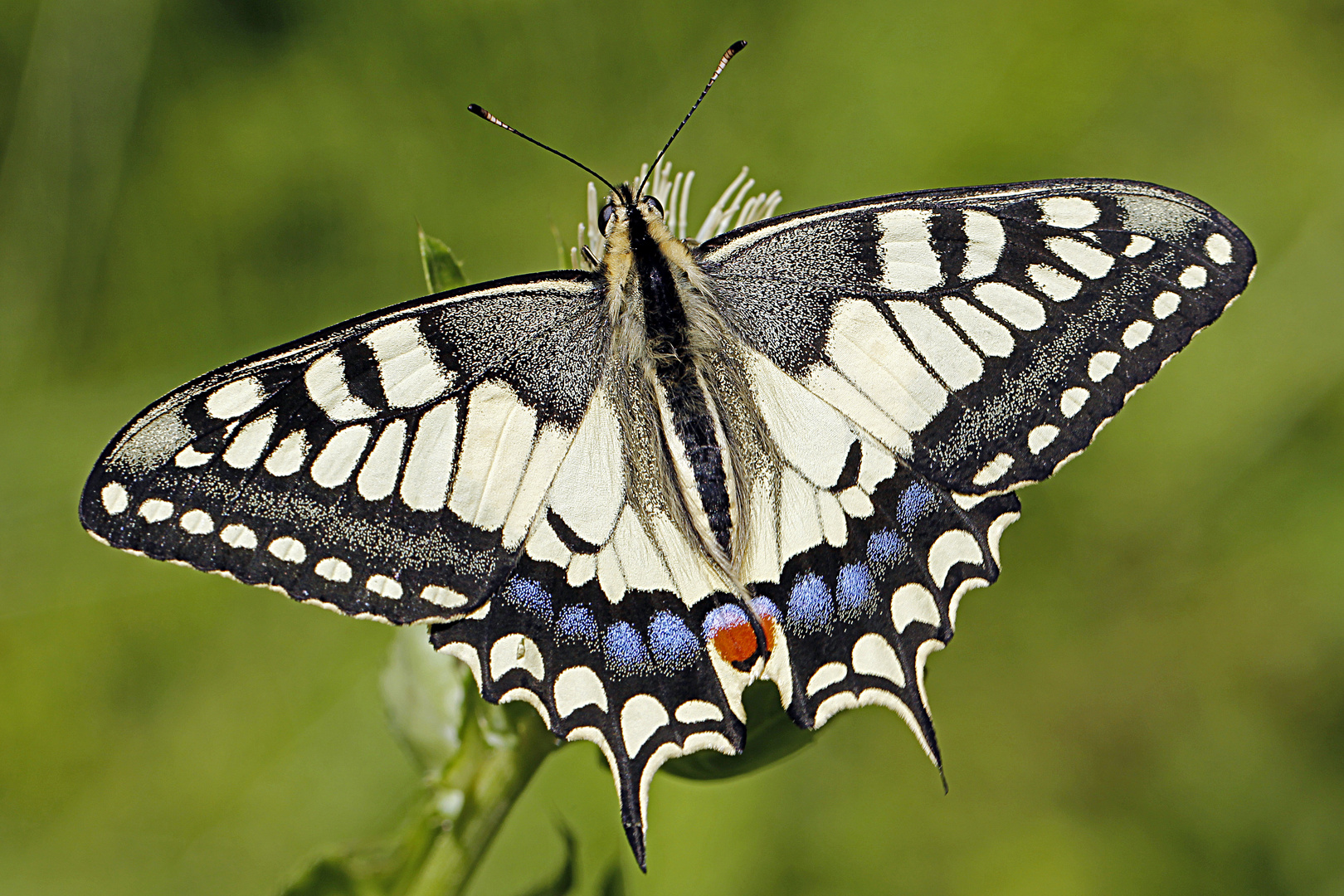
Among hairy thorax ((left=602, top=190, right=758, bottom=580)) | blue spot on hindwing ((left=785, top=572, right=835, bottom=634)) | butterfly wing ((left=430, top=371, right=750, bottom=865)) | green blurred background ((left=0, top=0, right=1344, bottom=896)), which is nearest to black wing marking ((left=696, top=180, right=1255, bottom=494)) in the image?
hairy thorax ((left=602, top=190, right=758, bottom=580))

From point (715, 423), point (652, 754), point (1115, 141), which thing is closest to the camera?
point (652, 754)

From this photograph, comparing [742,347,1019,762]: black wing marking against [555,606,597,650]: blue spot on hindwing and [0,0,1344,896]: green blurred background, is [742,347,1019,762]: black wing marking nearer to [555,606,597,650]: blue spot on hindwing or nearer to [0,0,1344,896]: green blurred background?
[555,606,597,650]: blue spot on hindwing

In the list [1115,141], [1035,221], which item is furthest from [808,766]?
[1115,141]

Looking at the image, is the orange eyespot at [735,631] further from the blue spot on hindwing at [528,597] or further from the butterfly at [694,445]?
the blue spot on hindwing at [528,597]

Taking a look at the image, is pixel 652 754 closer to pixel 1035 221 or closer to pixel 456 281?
pixel 456 281

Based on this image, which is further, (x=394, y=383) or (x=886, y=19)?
→ (x=886, y=19)
